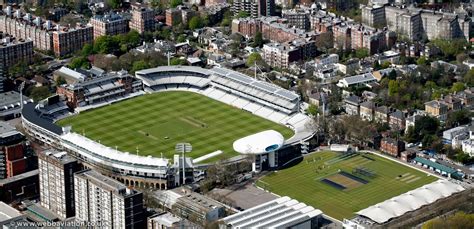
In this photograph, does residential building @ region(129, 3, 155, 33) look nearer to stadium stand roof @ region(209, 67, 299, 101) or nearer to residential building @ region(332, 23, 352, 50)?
stadium stand roof @ region(209, 67, 299, 101)

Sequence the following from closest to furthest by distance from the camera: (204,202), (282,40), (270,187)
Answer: (204,202) < (270,187) < (282,40)

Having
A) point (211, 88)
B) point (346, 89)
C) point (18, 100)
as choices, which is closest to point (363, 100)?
point (346, 89)

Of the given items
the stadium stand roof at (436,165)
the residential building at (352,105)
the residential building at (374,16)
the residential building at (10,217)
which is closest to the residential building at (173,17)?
the residential building at (374,16)

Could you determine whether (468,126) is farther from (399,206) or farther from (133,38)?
(133,38)

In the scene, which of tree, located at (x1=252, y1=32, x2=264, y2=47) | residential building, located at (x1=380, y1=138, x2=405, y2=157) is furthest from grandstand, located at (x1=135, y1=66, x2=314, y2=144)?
tree, located at (x1=252, y1=32, x2=264, y2=47)

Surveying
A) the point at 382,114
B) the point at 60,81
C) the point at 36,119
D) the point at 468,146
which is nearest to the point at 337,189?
the point at 468,146
